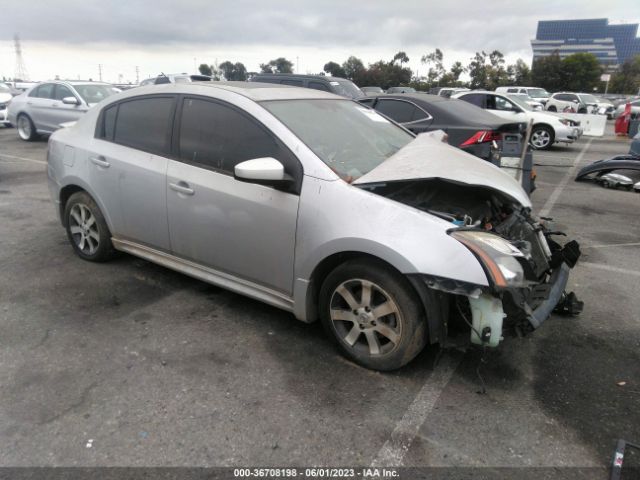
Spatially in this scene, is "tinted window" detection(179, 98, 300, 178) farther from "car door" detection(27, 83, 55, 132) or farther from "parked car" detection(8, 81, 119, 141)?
"car door" detection(27, 83, 55, 132)

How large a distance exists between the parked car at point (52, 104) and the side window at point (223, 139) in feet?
30.4

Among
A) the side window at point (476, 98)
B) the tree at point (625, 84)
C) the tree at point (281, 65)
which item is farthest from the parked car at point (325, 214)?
the tree at point (625, 84)

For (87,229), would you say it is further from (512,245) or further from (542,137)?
(542,137)

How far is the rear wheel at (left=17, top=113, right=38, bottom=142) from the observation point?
13.0m

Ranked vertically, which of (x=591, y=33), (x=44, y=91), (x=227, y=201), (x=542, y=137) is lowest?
(x=542, y=137)

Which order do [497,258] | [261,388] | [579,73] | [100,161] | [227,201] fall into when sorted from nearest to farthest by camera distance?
[497,258], [261,388], [227,201], [100,161], [579,73]

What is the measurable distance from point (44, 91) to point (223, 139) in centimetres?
1154

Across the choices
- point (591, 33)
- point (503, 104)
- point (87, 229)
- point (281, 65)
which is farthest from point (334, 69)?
point (591, 33)

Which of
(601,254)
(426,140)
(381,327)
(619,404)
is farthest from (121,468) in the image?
(601,254)

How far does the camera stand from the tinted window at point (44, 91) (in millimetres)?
12281

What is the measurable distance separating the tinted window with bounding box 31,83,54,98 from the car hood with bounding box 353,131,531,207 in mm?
11790

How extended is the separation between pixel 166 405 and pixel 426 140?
285cm

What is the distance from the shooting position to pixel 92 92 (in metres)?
12.1

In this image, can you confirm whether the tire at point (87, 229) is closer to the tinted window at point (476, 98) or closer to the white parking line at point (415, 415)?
the white parking line at point (415, 415)
